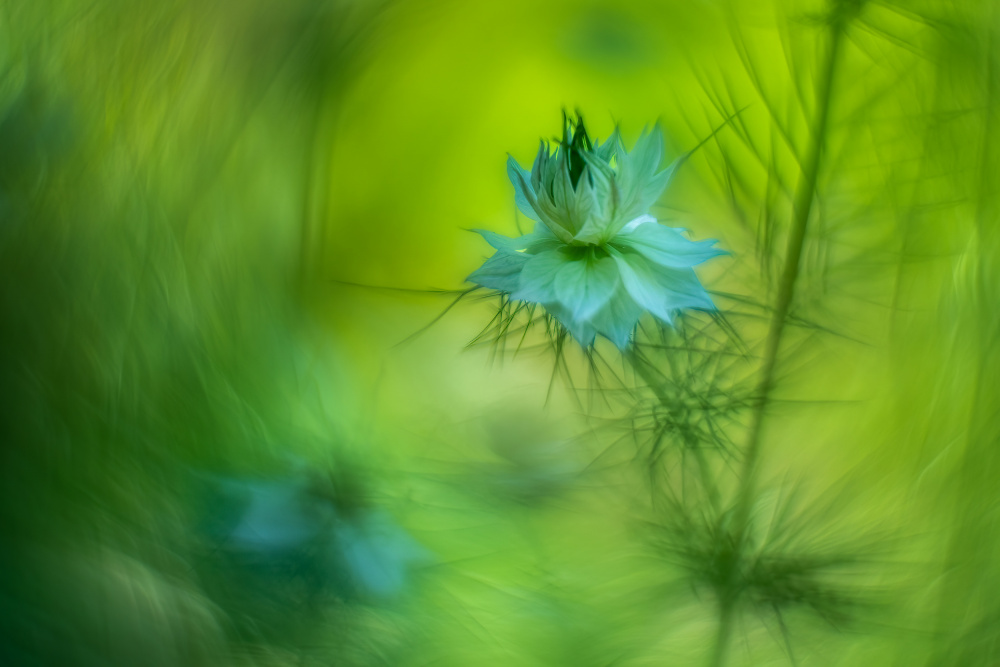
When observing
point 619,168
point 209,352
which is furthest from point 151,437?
point 619,168

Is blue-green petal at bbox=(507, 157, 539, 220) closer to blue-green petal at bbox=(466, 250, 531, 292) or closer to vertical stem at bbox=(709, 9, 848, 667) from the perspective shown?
blue-green petal at bbox=(466, 250, 531, 292)

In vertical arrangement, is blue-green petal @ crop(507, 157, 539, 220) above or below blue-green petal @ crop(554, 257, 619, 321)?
above

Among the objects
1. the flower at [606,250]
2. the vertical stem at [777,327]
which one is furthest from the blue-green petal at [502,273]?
the vertical stem at [777,327]

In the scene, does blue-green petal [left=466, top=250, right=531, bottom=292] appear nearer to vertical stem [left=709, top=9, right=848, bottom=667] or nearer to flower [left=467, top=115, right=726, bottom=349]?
flower [left=467, top=115, right=726, bottom=349]

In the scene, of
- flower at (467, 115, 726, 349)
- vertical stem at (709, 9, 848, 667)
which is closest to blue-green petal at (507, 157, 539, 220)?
flower at (467, 115, 726, 349)

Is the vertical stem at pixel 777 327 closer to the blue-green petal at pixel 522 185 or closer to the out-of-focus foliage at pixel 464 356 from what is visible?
the out-of-focus foliage at pixel 464 356
